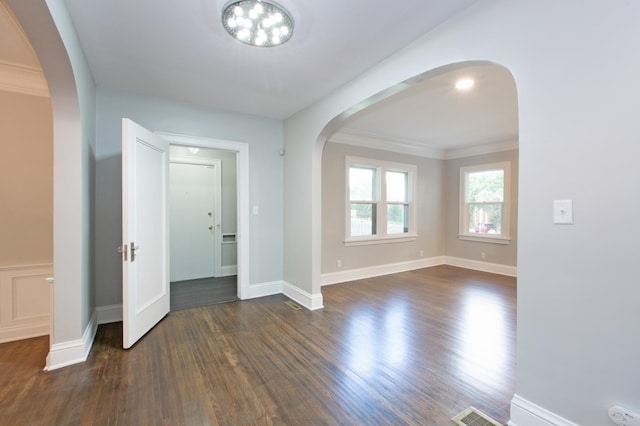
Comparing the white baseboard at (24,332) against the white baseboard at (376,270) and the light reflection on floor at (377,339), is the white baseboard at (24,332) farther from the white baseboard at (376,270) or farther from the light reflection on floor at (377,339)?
the white baseboard at (376,270)

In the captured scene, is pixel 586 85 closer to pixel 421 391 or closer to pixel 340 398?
pixel 421 391

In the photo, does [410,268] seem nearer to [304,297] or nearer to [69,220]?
[304,297]

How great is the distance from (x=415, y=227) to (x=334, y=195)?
7.14 feet

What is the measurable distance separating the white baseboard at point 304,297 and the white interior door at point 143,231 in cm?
154

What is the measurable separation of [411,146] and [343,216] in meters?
2.21

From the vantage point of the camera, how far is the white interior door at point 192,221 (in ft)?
16.1

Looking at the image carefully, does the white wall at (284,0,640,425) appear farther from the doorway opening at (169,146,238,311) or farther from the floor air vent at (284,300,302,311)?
the doorway opening at (169,146,238,311)

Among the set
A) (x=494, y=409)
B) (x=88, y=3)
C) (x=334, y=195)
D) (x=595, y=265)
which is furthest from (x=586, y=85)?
(x=334, y=195)

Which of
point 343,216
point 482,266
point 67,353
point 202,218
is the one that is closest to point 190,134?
point 202,218

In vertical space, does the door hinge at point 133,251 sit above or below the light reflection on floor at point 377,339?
above

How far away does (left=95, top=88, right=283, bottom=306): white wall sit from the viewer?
305 cm

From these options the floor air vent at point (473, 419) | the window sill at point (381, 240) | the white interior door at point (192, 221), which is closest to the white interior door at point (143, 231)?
the white interior door at point (192, 221)

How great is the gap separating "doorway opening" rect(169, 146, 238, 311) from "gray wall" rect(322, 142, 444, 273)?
178 cm

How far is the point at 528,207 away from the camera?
1.55 metres
